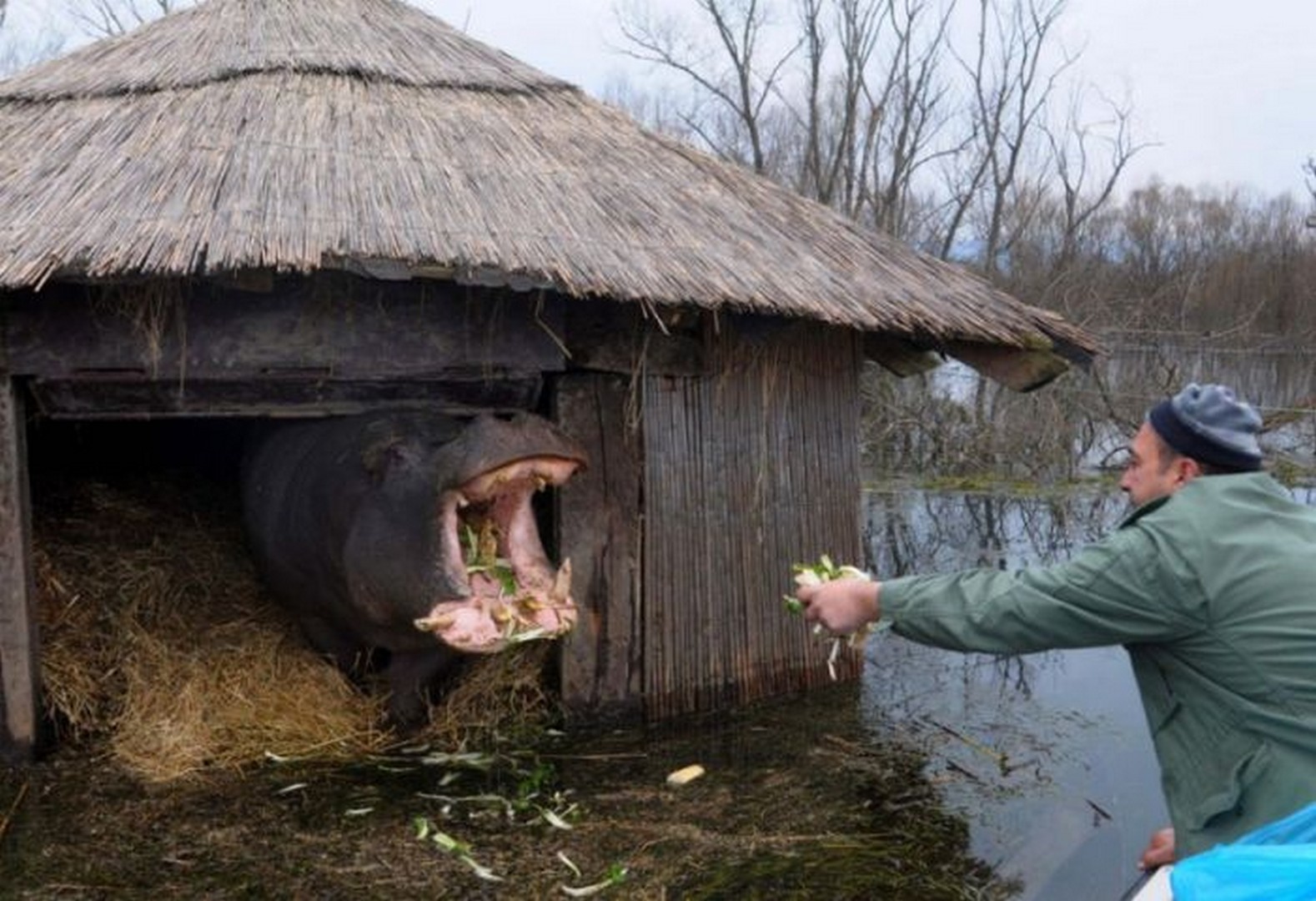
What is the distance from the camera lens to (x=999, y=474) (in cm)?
1722

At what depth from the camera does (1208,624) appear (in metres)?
3.35

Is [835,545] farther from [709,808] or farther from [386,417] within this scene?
[386,417]

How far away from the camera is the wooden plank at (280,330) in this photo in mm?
5840

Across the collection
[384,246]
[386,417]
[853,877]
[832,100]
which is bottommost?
[853,877]

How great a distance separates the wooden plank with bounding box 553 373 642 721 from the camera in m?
6.71

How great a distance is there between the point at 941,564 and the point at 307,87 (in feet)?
21.9

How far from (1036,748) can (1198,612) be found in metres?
3.77

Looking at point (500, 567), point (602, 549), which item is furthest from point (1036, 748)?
point (500, 567)

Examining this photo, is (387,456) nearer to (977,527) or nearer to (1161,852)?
(1161,852)

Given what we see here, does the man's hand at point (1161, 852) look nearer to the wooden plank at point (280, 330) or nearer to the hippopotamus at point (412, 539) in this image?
the hippopotamus at point (412, 539)

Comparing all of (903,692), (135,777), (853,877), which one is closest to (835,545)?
(903,692)

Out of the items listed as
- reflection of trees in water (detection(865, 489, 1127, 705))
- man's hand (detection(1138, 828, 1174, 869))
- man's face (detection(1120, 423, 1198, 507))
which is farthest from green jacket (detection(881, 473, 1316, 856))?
reflection of trees in water (detection(865, 489, 1127, 705))

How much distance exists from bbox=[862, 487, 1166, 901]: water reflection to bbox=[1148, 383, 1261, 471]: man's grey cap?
2.28m

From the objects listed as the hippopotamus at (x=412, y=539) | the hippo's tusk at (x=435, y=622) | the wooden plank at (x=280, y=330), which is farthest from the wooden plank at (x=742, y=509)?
the hippo's tusk at (x=435, y=622)
